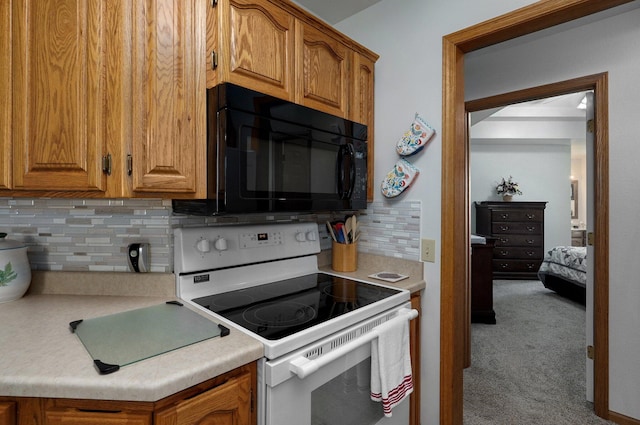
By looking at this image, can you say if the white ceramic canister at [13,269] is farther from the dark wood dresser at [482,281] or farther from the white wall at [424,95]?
the dark wood dresser at [482,281]

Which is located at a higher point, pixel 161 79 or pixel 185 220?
pixel 161 79

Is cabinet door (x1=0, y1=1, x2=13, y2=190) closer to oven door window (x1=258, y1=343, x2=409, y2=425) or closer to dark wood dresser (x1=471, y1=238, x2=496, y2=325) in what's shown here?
oven door window (x1=258, y1=343, x2=409, y2=425)

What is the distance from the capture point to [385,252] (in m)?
1.93

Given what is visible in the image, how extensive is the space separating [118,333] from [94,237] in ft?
1.84

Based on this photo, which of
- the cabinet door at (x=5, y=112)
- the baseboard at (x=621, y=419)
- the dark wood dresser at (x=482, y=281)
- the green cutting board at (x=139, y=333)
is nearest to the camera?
the green cutting board at (x=139, y=333)

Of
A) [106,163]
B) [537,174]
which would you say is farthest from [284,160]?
[537,174]

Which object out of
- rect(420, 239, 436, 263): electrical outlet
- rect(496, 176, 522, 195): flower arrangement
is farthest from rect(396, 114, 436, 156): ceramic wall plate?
rect(496, 176, 522, 195): flower arrangement

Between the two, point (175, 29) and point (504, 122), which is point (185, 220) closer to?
point (175, 29)

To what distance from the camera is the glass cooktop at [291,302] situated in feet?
3.73

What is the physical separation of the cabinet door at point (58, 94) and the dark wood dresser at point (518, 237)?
235 inches

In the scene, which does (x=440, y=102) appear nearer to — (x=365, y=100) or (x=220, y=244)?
(x=365, y=100)

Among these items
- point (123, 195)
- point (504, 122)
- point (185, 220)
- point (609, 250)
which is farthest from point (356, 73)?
point (504, 122)

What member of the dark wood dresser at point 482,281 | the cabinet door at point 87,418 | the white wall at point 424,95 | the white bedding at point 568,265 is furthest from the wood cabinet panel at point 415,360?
the white bedding at point 568,265

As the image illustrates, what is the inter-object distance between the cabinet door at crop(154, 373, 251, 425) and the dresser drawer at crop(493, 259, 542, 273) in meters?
5.75
